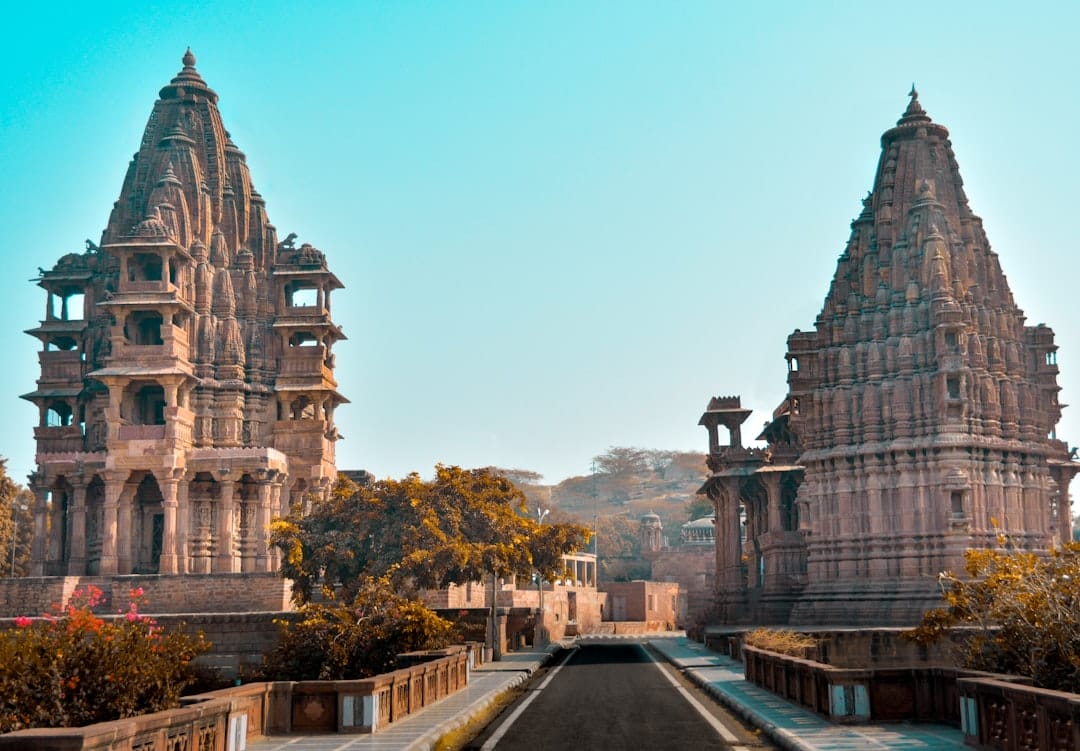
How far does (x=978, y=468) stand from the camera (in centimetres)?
5206

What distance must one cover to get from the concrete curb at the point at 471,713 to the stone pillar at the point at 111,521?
73.2 feet

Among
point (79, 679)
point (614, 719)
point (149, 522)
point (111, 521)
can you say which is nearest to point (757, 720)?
point (614, 719)

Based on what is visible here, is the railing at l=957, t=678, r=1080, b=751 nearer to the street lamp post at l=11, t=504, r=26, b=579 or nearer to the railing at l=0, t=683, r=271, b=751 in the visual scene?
the railing at l=0, t=683, r=271, b=751

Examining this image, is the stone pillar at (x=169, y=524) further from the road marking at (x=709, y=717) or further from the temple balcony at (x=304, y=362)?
the road marking at (x=709, y=717)

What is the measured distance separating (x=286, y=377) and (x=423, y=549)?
1932cm

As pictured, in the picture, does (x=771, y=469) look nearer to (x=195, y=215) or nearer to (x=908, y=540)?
(x=908, y=540)

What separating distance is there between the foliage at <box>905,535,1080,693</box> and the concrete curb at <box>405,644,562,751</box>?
8.43 meters

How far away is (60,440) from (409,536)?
839 inches

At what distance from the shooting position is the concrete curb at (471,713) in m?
19.2

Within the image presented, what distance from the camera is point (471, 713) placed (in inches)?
962

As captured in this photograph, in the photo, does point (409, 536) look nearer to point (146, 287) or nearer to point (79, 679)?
point (146, 287)

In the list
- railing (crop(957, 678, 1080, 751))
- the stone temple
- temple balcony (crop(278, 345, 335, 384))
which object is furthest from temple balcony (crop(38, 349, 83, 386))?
railing (crop(957, 678, 1080, 751))

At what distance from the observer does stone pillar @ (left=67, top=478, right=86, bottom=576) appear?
→ 57.1 meters

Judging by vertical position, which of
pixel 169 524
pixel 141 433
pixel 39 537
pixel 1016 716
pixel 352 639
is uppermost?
pixel 141 433
